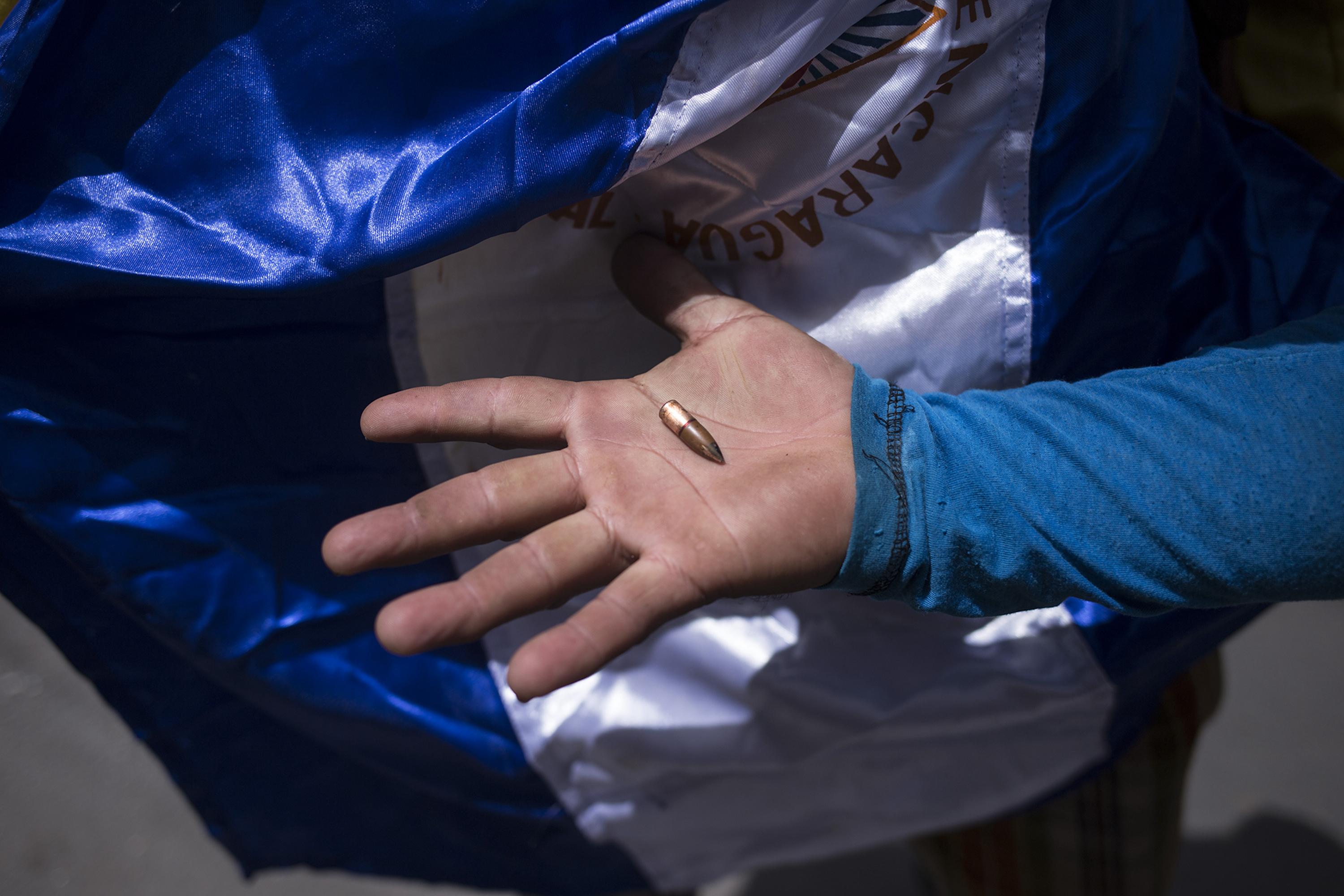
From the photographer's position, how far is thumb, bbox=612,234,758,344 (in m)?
0.76

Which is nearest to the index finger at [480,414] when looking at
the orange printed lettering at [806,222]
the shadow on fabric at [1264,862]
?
the orange printed lettering at [806,222]

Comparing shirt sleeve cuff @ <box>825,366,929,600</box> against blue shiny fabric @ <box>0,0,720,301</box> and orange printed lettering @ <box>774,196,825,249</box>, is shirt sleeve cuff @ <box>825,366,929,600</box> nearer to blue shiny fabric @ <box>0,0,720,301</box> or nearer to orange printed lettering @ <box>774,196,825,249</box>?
orange printed lettering @ <box>774,196,825,249</box>

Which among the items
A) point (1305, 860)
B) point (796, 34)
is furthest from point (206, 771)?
point (1305, 860)

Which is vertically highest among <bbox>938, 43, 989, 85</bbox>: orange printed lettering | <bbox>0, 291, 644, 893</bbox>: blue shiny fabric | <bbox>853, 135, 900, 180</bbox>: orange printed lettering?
<bbox>938, 43, 989, 85</bbox>: orange printed lettering

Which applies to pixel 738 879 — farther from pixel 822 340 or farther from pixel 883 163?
pixel 883 163

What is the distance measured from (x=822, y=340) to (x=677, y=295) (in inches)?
5.4

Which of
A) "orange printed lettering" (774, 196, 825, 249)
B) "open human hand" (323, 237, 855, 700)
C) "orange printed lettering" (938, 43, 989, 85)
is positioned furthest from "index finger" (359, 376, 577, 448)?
"orange printed lettering" (938, 43, 989, 85)

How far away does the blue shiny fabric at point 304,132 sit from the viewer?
63 cm

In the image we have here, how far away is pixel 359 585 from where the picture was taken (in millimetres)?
862

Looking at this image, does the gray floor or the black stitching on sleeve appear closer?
the black stitching on sleeve

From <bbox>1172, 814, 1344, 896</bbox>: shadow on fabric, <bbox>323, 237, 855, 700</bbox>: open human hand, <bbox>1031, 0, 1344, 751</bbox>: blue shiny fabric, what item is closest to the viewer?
<bbox>323, 237, 855, 700</bbox>: open human hand

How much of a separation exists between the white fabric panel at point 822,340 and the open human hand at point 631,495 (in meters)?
0.07

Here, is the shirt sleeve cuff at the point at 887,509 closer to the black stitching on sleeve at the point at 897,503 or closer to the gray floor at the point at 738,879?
the black stitching on sleeve at the point at 897,503

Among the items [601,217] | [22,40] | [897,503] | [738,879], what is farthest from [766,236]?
[738,879]
